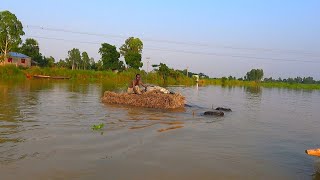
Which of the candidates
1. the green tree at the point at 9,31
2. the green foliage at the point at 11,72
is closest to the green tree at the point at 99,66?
the green tree at the point at 9,31

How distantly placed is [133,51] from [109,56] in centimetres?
798

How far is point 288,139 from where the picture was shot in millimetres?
10516

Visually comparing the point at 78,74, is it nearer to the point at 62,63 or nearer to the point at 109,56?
the point at 109,56

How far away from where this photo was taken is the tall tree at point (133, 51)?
77.3 m

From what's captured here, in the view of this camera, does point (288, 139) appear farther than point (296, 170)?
Yes

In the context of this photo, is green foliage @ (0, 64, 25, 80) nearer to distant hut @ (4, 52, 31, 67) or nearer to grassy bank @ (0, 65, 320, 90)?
grassy bank @ (0, 65, 320, 90)

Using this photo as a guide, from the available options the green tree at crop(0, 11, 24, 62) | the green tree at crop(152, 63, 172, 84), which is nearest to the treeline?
the green tree at crop(0, 11, 24, 62)

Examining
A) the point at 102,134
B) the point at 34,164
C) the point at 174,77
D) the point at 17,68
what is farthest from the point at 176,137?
the point at 174,77

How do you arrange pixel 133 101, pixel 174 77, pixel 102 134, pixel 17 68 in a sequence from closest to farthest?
1. pixel 102 134
2. pixel 133 101
3. pixel 17 68
4. pixel 174 77

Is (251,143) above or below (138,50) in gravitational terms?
below

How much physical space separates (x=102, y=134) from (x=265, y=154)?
439 centimetres

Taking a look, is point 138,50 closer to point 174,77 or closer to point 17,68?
point 174,77

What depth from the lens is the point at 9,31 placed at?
58.4m

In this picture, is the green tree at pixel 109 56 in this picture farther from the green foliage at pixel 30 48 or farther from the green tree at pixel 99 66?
the green foliage at pixel 30 48
